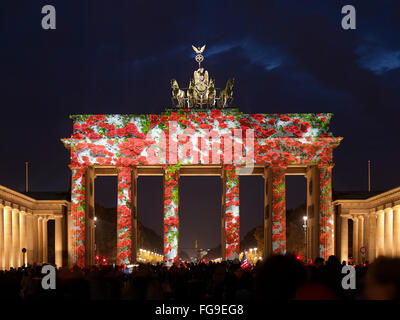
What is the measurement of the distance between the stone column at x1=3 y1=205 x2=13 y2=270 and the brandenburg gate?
248 inches

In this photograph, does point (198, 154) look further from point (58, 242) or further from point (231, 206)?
point (58, 242)

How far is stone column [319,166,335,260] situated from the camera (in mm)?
62406

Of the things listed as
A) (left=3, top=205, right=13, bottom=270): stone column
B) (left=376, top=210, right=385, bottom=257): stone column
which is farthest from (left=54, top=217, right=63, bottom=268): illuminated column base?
(left=376, top=210, right=385, bottom=257): stone column

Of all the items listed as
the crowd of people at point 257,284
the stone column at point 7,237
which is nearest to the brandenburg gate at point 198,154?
the stone column at point 7,237

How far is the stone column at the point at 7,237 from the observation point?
192 ft

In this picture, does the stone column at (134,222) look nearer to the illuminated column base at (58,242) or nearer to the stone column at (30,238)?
the illuminated column base at (58,242)

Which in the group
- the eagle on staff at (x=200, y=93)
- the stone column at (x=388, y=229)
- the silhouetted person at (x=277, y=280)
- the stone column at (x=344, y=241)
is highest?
the eagle on staff at (x=200, y=93)

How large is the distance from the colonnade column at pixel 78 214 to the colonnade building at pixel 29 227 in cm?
521

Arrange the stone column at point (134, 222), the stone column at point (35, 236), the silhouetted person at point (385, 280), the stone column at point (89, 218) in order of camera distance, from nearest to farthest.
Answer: the silhouetted person at point (385, 280) → the stone column at point (89, 218) → the stone column at point (134, 222) → the stone column at point (35, 236)

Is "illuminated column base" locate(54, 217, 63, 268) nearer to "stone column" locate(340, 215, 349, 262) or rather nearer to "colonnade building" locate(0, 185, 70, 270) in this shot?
"colonnade building" locate(0, 185, 70, 270)

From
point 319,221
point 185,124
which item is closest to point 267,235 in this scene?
point 319,221

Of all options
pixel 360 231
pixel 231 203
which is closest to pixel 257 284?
pixel 231 203

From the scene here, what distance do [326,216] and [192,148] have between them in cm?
1532

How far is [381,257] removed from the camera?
16.5 feet
